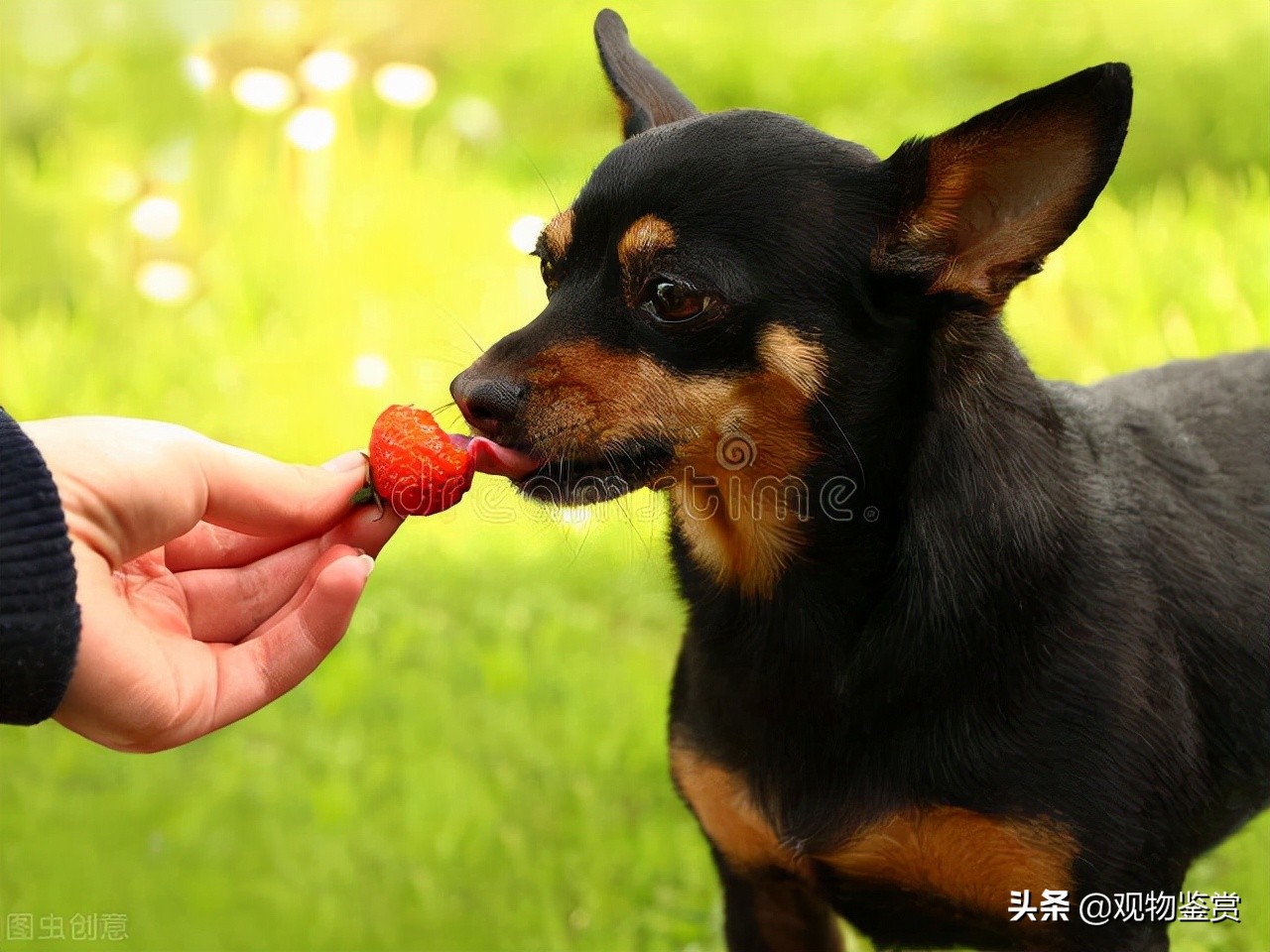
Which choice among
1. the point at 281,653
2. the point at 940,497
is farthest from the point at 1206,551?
the point at 281,653

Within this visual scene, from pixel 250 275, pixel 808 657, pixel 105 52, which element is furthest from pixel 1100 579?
pixel 105 52

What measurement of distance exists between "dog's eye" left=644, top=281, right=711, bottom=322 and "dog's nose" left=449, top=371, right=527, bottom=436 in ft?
0.95

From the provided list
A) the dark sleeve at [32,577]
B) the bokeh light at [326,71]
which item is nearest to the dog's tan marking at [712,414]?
the dark sleeve at [32,577]

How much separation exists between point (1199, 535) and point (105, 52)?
6.13 metres

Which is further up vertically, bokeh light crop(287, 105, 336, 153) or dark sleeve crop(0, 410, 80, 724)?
bokeh light crop(287, 105, 336, 153)

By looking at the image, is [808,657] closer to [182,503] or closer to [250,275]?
[182,503]

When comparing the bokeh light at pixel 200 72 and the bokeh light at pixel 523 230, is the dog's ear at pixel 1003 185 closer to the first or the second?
the bokeh light at pixel 523 230

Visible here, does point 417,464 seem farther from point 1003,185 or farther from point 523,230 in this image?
point 523,230

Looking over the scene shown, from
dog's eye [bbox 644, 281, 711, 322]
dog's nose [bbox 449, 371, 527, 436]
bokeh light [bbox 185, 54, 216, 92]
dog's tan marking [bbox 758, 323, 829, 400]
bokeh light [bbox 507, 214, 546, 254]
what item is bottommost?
dog's nose [bbox 449, 371, 527, 436]

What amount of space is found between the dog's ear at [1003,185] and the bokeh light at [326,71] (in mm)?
4748

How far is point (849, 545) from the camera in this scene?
256 centimetres

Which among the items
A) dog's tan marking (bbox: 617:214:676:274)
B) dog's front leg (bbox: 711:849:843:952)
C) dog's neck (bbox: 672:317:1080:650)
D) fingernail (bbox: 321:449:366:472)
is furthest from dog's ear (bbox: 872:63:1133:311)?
dog's front leg (bbox: 711:849:843:952)

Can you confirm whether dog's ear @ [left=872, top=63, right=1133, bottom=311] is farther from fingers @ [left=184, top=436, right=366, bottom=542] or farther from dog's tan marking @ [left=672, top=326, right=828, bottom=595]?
fingers @ [left=184, top=436, right=366, bottom=542]

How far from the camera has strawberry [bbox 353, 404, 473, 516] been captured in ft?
8.04
